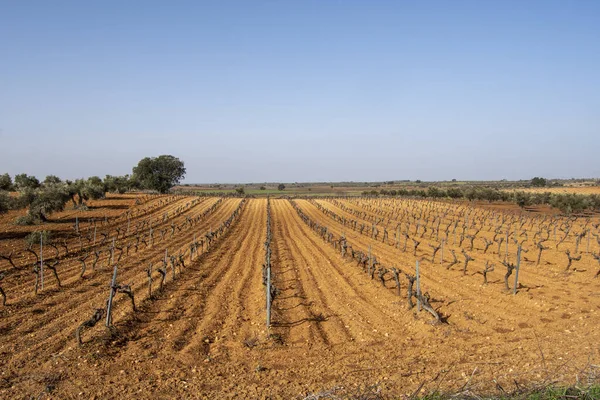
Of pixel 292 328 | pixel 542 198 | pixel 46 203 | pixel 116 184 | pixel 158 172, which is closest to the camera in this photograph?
pixel 292 328

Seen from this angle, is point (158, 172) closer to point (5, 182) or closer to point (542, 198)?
point (5, 182)

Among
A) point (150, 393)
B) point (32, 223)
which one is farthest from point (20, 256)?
point (150, 393)

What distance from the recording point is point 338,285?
15.4 metres

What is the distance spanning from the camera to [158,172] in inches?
3108

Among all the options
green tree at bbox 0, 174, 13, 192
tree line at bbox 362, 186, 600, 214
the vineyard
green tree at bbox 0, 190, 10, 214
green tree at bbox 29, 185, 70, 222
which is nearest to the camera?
the vineyard

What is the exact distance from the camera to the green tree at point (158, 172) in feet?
254

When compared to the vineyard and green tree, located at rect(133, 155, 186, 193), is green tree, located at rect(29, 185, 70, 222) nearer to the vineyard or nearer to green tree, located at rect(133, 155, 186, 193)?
the vineyard

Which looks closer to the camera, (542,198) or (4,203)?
(4,203)

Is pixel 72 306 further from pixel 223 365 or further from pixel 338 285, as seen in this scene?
pixel 338 285

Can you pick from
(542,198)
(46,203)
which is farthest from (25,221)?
(542,198)

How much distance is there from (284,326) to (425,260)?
40.0 feet

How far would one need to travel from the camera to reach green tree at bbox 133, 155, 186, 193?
7750cm

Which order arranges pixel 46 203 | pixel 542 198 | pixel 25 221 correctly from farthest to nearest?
pixel 542 198 < pixel 46 203 < pixel 25 221

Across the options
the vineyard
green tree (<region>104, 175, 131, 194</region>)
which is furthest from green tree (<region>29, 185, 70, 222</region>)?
green tree (<region>104, 175, 131, 194</region>)
